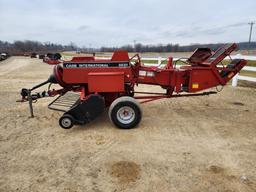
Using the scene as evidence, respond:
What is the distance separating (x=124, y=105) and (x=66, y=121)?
1.17m

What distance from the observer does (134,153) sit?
13.0 ft

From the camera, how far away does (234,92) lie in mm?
8758

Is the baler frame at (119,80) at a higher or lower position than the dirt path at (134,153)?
higher

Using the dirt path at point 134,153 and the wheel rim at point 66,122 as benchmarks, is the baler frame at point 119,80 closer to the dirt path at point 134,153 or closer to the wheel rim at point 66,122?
the wheel rim at point 66,122

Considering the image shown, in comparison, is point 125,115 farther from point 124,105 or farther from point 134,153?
point 134,153

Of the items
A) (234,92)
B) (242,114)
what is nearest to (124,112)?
(242,114)

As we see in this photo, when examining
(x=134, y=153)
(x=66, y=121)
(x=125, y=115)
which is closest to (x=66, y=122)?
(x=66, y=121)

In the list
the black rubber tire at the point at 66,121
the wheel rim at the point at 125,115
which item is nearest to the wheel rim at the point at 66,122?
the black rubber tire at the point at 66,121

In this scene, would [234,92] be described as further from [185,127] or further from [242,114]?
[185,127]

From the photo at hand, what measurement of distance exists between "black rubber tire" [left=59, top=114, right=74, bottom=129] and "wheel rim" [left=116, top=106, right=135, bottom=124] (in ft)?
2.96

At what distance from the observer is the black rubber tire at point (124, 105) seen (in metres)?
4.83

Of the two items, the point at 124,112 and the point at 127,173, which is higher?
the point at 124,112

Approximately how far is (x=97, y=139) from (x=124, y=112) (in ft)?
2.64

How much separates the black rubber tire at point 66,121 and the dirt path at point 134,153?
0.13 meters
